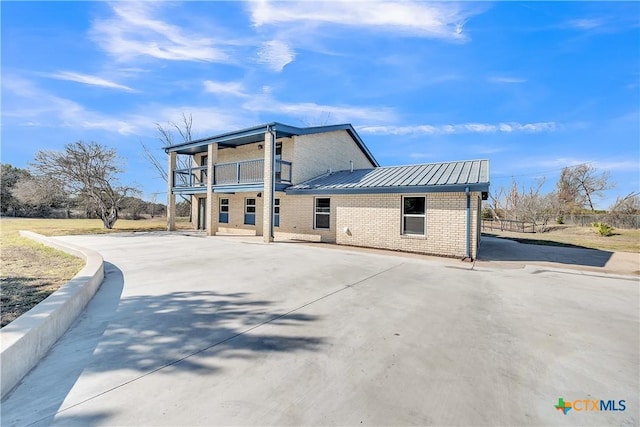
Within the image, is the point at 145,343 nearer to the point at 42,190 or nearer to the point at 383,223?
the point at 383,223

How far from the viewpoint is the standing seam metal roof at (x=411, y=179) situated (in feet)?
34.4

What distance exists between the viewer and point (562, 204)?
114 ft

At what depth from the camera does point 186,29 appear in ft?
31.3

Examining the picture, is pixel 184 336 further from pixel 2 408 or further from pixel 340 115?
pixel 340 115

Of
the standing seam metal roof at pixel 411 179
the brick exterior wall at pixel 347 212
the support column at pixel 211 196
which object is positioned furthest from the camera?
the support column at pixel 211 196

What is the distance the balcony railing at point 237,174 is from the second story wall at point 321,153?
0.73 meters

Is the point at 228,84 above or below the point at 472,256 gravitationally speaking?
above

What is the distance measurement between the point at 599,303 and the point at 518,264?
3.92m

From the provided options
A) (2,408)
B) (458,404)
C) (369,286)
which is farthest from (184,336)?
(369,286)

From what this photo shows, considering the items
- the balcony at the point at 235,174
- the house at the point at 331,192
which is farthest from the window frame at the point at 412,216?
the balcony at the point at 235,174

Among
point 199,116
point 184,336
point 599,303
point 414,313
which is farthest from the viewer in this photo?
point 199,116

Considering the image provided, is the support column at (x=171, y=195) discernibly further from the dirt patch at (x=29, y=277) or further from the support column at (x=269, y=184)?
the dirt patch at (x=29, y=277)

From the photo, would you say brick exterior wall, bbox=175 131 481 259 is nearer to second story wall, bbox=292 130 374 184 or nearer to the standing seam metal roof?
second story wall, bbox=292 130 374 184

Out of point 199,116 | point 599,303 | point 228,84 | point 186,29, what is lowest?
point 599,303
